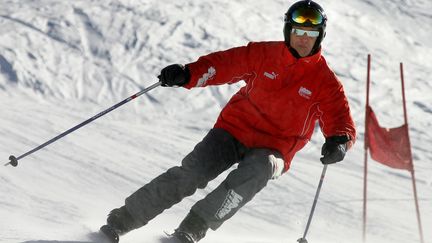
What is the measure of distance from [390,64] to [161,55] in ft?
18.6

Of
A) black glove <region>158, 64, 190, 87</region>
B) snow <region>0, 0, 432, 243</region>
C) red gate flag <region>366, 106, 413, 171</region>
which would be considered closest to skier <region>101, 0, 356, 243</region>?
black glove <region>158, 64, 190, 87</region>

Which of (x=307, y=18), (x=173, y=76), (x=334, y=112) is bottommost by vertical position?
(x=334, y=112)

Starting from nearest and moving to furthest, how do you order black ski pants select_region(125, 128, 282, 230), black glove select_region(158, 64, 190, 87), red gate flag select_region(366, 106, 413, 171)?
black ski pants select_region(125, 128, 282, 230) < black glove select_region(158, 64, 190, 87) < red gate flag select_region(366, 106, 413, 171)

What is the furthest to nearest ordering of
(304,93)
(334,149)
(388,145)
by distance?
(388,145)
(304,93)
(334,149)

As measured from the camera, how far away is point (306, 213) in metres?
7.63

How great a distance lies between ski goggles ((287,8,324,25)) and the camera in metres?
4.53

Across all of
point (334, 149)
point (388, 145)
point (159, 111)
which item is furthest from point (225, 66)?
point (159, 111)

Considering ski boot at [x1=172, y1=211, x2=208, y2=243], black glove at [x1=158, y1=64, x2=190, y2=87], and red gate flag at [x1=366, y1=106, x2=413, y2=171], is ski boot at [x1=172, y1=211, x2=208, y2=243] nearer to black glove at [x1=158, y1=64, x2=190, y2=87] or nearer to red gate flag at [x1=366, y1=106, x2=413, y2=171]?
black glove at [x1=158, y1=64, x2=190, y2=87]

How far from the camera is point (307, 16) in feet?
14.9

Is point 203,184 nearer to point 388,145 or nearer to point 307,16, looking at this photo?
point 307,16

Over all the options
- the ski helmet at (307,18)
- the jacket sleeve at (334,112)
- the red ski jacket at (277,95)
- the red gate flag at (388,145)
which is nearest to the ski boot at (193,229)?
the red ski jacket at (277,95)

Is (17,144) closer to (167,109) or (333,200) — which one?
(333,200)

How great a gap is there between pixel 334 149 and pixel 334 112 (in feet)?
0.99

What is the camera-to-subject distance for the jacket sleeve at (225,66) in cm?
457
